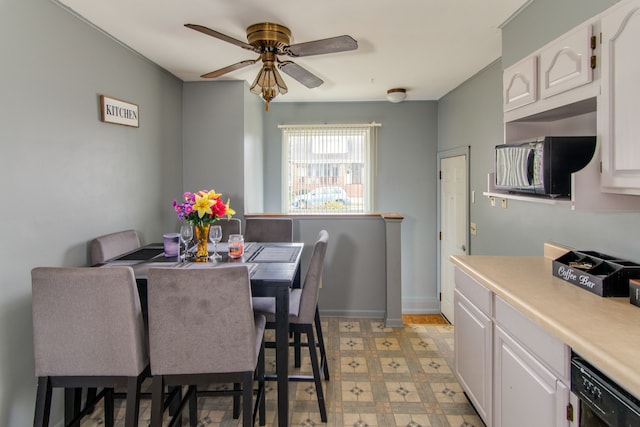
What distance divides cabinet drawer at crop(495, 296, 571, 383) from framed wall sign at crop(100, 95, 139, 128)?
2702mm

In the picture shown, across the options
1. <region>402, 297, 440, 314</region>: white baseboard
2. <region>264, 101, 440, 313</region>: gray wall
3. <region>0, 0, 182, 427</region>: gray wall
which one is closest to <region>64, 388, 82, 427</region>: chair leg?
<region>0, 0, 182, 427</region>: gray wall

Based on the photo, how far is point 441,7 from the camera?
2.24 meters

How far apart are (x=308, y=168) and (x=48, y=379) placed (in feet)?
11.9

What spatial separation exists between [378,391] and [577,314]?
1.51 metres

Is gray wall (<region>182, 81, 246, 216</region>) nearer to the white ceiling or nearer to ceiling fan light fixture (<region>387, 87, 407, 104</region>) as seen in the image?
the white ceiling

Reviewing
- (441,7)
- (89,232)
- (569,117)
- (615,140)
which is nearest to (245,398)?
(89,232)

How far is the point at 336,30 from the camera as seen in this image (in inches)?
101

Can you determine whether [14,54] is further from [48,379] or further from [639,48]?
[639,48]

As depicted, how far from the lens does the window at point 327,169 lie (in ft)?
15.8

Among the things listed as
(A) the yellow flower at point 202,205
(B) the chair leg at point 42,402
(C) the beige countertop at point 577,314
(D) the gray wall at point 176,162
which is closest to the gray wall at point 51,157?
(D) the gray wall at point 176,162

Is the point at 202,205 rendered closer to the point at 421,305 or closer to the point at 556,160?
the point at 556,160

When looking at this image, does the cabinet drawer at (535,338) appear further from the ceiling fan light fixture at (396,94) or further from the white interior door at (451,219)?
the ceiling fan light fixture at (396,94)

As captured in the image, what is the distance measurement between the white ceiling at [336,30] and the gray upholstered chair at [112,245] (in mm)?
1420

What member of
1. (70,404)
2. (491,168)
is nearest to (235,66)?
(70,404)
